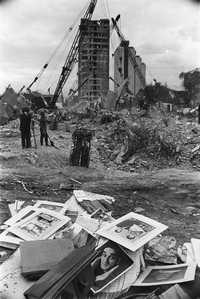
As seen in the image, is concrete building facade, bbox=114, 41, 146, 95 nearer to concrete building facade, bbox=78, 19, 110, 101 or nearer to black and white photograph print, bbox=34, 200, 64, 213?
concrete building facade, bbox=78, 19, 110, 101

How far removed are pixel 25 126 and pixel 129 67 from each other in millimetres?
13166

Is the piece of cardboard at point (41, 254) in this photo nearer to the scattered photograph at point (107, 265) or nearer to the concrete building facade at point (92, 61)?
the scattered photograph at point (107, 265)

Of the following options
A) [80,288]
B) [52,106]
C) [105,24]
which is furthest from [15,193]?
[52,106]

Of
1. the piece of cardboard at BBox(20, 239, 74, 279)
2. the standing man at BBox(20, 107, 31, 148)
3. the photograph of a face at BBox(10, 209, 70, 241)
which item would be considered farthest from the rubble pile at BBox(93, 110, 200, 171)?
the piece of cardboard at BBox(20, 239, 74, 279)

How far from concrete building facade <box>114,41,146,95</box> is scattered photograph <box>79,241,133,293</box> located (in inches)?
626

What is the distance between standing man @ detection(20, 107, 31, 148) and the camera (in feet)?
24.4

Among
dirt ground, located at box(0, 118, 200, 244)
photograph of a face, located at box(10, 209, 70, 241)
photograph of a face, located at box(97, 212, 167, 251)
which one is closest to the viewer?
photograph of a face, located at box(97, 212, 167, 251)

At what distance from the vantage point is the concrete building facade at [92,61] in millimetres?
14773

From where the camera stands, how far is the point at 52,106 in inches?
735

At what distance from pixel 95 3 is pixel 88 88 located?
4235mm

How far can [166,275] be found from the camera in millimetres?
2107

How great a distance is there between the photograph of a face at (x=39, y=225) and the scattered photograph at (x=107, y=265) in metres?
0.51

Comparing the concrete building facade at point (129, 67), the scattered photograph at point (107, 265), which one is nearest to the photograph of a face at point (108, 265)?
the scattered photograph at point (107, 265)

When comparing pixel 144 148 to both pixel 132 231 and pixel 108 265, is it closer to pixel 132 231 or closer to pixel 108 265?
pixel 132 231
